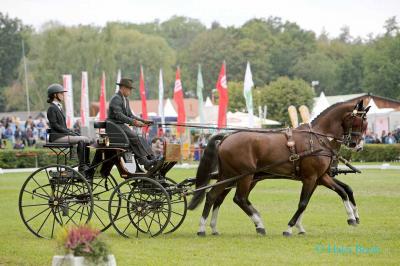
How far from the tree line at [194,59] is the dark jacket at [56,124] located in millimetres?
57059

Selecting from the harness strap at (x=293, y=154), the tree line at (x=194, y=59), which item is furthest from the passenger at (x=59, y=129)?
the tree line at (x=194, y=59)

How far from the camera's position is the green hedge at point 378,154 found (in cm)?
3994

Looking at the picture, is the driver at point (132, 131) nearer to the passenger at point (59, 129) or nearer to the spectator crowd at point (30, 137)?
the passenger at point (59, 129)

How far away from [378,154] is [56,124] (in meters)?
29.4

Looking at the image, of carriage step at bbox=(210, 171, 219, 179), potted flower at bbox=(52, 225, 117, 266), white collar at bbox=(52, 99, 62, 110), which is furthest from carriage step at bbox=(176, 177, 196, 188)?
potted flower at bbox=(52, 225, 117, 266)

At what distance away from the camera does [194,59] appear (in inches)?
4459

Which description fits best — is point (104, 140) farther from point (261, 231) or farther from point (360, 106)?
point (360, 106)

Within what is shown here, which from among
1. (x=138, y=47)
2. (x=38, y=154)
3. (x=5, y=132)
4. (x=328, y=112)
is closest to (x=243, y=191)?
(x=328, y=112)

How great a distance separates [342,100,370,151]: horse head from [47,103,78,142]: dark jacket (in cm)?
467

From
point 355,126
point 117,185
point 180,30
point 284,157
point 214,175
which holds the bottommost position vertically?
point 117,185

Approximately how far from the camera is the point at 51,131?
13375mm

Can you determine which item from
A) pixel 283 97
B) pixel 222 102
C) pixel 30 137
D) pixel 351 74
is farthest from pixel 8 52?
pixel 222 102

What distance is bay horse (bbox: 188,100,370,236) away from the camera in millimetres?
13133

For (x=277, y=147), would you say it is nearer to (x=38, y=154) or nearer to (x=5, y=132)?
(x=38, y=154)
